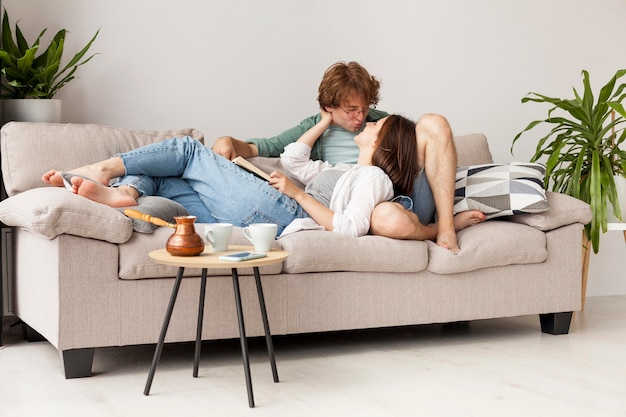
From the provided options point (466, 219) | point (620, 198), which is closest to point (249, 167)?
point (466, 219)

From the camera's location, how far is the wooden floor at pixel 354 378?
7.14ft

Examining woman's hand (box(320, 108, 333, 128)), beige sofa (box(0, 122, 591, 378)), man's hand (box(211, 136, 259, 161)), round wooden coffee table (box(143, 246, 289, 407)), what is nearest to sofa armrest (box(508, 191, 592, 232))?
beige sofa (box(0, 122, 591, 378))

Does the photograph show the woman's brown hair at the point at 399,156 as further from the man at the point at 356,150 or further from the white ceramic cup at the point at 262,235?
the white ceramic cup at the point at 262,235

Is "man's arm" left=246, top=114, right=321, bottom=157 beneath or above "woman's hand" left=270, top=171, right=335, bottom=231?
above

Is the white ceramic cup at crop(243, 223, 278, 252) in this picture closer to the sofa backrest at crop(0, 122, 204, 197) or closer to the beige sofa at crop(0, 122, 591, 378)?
the beige sofa at crop(0, 122, 591, 378)

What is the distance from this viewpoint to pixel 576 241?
324 centimetres

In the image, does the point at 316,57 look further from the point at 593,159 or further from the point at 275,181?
the point at 593,159

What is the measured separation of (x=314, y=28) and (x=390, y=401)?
2.31 meters

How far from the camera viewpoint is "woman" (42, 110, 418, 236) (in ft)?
9.50

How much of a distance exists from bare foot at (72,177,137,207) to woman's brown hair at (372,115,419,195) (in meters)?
0.95

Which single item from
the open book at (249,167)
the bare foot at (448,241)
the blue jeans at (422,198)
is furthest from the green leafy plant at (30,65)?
the bare foot at (448,241)

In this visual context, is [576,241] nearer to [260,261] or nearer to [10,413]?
[260,261]

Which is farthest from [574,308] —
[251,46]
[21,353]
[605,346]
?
[21,353]

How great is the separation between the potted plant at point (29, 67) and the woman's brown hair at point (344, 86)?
101 centimetres
